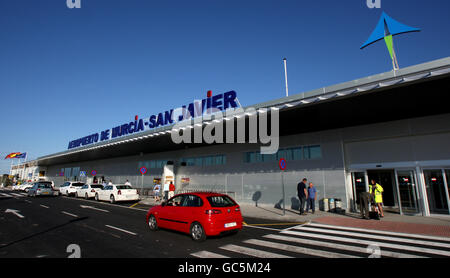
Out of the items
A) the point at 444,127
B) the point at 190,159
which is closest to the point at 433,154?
the point at 444,127

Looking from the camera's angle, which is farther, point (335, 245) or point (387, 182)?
point (387, 182)

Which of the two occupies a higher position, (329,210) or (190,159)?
(190,159)

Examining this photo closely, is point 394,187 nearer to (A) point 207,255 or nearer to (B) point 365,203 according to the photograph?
(B) point 365,203

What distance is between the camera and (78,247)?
6699 mm

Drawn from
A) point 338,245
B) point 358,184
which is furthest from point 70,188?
point 338,245

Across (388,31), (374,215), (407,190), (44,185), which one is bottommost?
(374,215)

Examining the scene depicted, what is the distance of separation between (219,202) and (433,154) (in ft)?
38.8

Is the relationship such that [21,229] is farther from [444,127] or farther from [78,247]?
[444,127]

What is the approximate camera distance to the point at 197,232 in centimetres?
733

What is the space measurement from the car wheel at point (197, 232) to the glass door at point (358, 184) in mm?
10698

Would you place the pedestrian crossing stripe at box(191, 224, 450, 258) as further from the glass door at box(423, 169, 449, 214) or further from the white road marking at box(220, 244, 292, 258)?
the glass door at box(423, 169, 449, 214)

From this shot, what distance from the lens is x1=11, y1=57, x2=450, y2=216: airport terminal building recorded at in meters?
10.3

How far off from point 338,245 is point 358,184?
8.76 m
